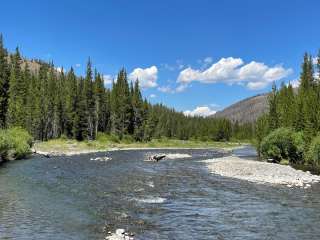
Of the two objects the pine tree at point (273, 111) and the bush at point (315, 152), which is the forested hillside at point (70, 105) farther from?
the bush at point (315, 152)

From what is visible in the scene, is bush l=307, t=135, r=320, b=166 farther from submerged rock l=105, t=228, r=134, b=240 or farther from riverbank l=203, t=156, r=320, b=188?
submerged rock l=105, t=228, r=134, b=240

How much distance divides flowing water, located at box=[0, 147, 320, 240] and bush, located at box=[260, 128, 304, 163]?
29.8 m

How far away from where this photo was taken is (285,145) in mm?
74188

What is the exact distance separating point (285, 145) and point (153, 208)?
4954cm

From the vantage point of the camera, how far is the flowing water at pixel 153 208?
23812 mm

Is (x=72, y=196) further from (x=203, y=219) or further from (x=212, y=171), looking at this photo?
(x=212, y=171)

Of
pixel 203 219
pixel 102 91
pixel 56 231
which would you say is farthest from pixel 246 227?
pixel 102 91

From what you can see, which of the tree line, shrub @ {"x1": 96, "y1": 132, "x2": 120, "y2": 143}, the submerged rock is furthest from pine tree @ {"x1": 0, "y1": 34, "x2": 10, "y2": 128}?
the submerged rock

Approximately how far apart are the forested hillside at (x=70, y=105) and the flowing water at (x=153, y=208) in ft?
240

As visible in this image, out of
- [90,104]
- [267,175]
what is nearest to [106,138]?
[90,104]

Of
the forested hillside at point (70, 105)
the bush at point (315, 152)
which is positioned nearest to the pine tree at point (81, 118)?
the forested hillside at point (70, 105)

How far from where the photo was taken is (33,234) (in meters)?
22.6

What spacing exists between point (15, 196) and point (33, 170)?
780 inches

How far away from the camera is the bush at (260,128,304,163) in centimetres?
7238
